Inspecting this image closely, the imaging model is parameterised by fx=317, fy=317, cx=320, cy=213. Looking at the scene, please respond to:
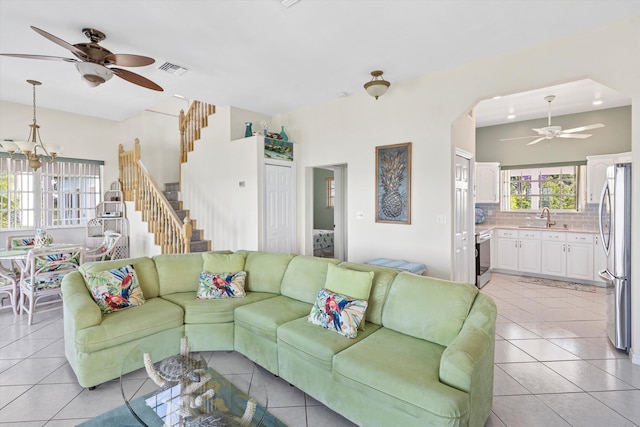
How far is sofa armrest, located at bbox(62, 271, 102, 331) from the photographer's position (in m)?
2.49

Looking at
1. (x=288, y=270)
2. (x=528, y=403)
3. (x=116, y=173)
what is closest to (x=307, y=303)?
(x=288, y=270)

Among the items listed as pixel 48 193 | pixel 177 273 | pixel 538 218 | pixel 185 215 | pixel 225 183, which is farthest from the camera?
pixel 538 218

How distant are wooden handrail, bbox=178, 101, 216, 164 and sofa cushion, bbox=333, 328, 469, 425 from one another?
5.27 metres

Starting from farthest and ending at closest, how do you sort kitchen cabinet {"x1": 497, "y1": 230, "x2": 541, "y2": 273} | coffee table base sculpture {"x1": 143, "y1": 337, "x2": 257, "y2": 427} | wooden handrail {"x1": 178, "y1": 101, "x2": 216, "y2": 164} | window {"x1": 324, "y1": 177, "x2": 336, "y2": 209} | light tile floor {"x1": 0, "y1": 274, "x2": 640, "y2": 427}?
window {"x1": 324, "y1": 177, "x2": 336, "y2": 209}, wooden handrail {"x1": 178, "y1": 101, "x2": 216, "y2": 164}, kitchen cabinet {"x1": 497, "y1": 230, "x2": 541, "y2": 273}, light tile floor {"x1": 0, "y1": 274, "x2": 640, "y2": 427}, coffee table base sculpture {"x1": 143, "y1": 337, "x2": 257, "y2": 427}

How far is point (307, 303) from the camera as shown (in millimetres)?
3053

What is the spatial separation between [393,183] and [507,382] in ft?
8.83

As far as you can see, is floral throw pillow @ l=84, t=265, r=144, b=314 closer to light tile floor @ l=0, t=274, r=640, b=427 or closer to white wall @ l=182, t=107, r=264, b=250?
light tile floor @ l=0, t=274, r=640, b=427

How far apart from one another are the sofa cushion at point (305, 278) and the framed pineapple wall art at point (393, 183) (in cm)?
171

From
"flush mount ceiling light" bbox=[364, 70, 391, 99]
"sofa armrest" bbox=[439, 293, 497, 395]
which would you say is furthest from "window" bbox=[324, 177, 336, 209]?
"sofa armrest" bbox=[439, 293, 497, 395]

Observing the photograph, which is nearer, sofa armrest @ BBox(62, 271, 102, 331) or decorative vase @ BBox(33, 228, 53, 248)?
sofa armrest @ BBox(62, 271, 102, 331)

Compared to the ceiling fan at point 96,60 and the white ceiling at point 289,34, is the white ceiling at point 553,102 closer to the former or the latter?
the white ceiling at point 289,34

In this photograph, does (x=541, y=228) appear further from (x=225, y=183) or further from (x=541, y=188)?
(x=225, y=183)

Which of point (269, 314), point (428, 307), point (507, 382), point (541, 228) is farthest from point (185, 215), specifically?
point (541, 228)

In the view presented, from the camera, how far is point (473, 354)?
5.72 ft
